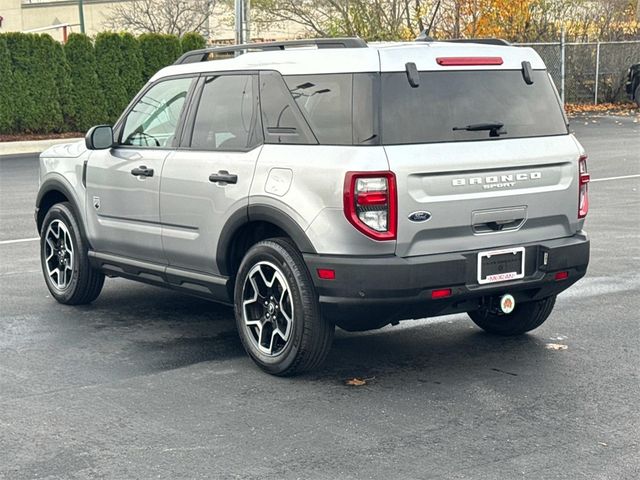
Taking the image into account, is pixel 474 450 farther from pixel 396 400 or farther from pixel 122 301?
pixel 122 301

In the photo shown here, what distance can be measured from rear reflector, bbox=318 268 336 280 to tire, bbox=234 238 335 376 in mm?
160

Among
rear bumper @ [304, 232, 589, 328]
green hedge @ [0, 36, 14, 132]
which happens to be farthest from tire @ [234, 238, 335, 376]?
green hedge @ [0, 36, 14, 132]

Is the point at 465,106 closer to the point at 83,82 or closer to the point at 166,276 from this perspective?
the point at 166,276

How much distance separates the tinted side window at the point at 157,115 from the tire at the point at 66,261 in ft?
3.08

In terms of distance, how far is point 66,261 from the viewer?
28.5 feet

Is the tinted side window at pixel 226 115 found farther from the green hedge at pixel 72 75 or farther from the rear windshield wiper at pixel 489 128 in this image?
the green hedge at pixel 72 75

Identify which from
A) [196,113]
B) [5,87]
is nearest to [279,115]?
[196,113]

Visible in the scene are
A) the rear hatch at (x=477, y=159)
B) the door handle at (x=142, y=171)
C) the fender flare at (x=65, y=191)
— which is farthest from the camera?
the fender flare at (x=65, y=191)

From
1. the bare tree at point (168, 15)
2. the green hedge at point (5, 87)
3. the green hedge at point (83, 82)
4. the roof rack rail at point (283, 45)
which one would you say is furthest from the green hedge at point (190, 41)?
the roof rack rail at point (283, 45)

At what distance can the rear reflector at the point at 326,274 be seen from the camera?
6.08 m

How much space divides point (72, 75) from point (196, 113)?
70.9 ft

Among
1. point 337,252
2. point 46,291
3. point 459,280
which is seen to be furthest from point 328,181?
point 46,291

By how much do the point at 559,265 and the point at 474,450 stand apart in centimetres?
173

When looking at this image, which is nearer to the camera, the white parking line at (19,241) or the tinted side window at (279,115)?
the tinted side window at (279,115)
